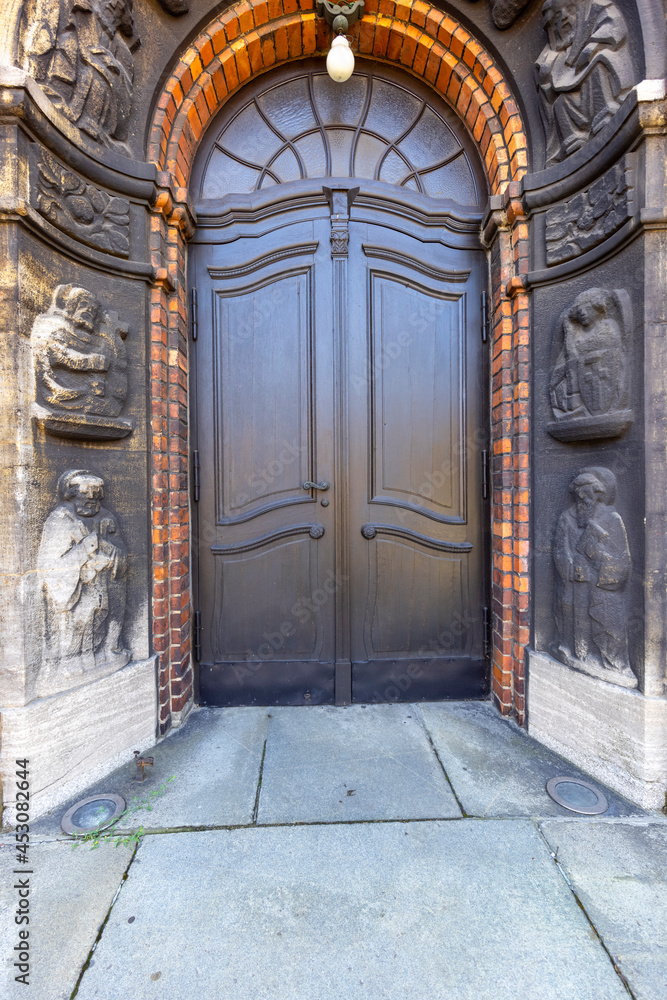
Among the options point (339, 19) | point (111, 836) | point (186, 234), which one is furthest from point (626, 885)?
point (339, 19)

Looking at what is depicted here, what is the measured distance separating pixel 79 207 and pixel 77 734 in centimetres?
234

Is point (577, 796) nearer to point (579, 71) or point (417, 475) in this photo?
point (417, 475)

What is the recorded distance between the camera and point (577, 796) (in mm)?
1942

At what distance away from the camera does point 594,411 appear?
6.88ft

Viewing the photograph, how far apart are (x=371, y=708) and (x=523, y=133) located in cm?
323

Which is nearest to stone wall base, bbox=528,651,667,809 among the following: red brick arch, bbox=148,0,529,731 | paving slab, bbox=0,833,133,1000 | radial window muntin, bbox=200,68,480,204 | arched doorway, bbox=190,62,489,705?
red brick arch, bbox=148,0,529,731

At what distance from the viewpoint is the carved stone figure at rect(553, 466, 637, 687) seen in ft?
6.70

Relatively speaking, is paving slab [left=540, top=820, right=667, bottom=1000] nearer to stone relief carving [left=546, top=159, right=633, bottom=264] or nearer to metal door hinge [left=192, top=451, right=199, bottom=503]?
metal door hinge [left=192, top=451, right=199, bottom=503]

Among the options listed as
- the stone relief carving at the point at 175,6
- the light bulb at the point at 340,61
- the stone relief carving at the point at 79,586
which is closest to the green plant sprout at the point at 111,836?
the stone relief carving at the point at 79,586

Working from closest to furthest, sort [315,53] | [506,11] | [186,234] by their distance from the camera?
[506,11] → [186,234] → [315,53]

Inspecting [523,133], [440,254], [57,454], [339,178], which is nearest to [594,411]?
[440,254]

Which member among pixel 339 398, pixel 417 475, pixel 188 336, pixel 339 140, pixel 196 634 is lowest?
pixel 196 634

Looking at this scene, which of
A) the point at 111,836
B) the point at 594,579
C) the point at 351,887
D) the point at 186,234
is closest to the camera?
the point at 351,887

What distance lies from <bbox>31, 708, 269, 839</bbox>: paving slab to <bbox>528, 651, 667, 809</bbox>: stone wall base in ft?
4.69
